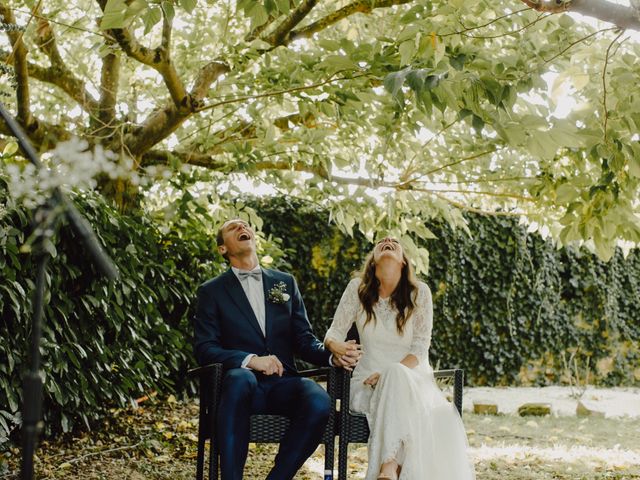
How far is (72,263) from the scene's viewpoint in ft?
12.6

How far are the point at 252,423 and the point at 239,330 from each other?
552mm

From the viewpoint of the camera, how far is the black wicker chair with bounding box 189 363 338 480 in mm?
2996

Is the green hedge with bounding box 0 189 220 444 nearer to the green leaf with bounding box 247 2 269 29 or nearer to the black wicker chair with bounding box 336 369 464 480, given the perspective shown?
the black wicker chair with bounding box 336 369 464 480

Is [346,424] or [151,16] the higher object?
[151,16]

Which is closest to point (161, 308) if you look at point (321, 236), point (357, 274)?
point (357, 274)

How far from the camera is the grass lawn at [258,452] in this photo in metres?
3.80

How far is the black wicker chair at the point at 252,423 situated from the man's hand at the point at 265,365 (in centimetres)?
20

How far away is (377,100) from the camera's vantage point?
3.36 m

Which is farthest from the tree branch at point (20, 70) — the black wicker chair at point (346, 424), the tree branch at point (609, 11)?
the tree branch at point (609, 11)

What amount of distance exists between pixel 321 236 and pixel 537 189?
409 cm

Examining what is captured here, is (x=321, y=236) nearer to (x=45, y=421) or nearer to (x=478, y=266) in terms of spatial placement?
(x=478, y=266)

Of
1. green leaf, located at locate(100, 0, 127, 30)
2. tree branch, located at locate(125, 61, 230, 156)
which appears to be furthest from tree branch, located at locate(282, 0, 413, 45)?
green leaf, located at locate(100, 0, 127, 30)

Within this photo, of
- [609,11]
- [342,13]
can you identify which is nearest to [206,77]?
[342,13]

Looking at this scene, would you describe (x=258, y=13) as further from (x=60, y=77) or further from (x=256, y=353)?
(x=60, y=77)
